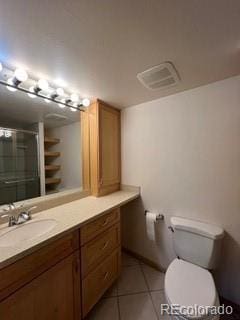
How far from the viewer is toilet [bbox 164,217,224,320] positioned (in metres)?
1.00

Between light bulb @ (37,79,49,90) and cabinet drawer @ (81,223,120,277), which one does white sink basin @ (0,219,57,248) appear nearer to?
cabinet drawer @ (81,223,120,277)

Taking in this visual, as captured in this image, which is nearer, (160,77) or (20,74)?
(20,74)

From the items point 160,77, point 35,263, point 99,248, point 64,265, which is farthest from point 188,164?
point 35,263

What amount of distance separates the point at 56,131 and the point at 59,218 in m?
0.88

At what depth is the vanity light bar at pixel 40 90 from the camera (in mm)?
1187

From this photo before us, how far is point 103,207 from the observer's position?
5.01 feet

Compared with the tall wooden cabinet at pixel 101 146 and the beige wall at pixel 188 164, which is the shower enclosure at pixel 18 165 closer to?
the tall wooden cabinet at pixel 101 146

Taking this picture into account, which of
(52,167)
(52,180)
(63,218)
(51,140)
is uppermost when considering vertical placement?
(51,140)

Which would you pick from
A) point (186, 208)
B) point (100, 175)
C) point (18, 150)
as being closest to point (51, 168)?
point (18, 150)

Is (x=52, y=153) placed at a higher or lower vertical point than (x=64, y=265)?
higher

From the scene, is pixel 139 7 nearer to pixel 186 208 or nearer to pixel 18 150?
pixel 18 150

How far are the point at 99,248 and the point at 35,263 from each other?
0.59m

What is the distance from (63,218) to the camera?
1.29m

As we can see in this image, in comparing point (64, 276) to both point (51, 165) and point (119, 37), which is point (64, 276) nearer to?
point (51, 165)
